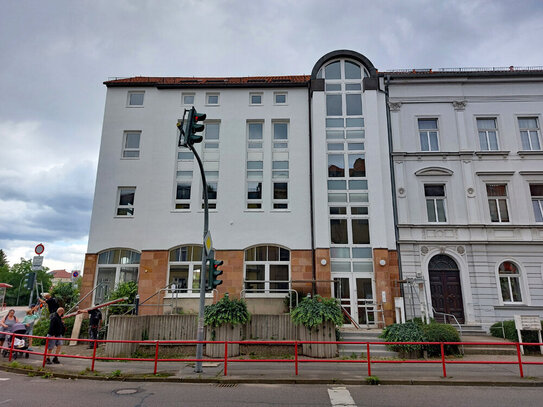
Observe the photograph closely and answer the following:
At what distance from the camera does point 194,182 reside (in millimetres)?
18406

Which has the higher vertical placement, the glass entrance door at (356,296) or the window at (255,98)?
the window at (255,98)

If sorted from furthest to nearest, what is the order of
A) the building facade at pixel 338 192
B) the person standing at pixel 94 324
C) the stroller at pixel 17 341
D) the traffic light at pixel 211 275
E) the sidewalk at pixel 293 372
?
the building facade at pixel 338 192, the person standing at pixel 94 324, the stroller at pixel 17 341, the traffic light at pixel 211 275, the sidewalk at pixel 293 372

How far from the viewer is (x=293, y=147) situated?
18.7m

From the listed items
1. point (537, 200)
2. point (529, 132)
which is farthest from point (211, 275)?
point (529, 132)

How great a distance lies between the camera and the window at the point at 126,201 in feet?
59.5

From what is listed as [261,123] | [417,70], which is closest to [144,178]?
[261,123]

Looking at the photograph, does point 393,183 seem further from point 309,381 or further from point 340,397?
point 340,397

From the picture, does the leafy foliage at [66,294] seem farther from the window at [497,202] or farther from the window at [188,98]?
the window at [497,202]

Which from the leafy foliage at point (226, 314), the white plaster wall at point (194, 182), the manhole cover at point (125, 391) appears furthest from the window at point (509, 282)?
the manhole cover at point (125, 391)

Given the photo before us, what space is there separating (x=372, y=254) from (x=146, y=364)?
10596mm

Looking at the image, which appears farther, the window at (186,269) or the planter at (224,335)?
the window at (186,269)

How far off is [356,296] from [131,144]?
14232 millimetres

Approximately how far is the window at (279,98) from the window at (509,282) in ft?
44.9

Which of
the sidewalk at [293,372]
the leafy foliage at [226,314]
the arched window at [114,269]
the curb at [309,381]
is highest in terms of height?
the arched window at [114,269]
